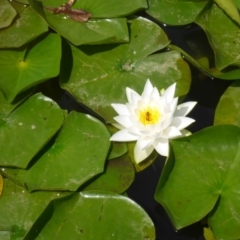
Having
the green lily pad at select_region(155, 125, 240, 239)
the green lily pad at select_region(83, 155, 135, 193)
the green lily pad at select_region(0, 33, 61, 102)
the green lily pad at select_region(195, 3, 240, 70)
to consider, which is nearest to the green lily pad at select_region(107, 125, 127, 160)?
the green lily pad at select_region(83, 155, 135, 193)

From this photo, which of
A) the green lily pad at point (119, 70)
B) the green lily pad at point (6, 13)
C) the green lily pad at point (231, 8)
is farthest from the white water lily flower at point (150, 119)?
the green lily pad at point (6, 13)

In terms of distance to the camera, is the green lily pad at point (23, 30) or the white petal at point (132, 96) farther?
the green lily pad at point (23, 30)

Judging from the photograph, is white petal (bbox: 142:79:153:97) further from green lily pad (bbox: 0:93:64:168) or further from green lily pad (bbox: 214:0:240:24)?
green lily pad (bbox: 214:0:240:24)

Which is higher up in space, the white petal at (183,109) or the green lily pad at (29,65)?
the white petal at (183,109)

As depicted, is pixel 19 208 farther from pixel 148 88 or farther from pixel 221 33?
Result: pixel 221 33

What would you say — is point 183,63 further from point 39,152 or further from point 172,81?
point 39,152

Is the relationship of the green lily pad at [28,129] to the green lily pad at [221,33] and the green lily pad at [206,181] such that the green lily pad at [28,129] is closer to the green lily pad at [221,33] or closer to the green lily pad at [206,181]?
the green lily pad at [206,181]
